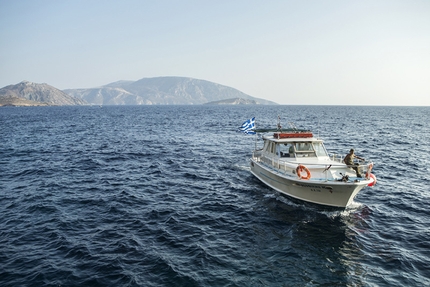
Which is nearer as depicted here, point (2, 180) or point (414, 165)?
point (2, 180)

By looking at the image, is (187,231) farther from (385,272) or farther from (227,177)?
(227,177)

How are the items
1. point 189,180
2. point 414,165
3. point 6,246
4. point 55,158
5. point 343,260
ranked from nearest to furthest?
point 343,260, point 6,246, point 189,180, point 414,165, point 55,158

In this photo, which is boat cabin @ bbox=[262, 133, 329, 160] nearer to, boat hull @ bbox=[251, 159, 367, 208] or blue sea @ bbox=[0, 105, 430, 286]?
boat hull @ bbox=[251, 159, 367, 208]

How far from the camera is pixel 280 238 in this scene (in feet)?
49.0

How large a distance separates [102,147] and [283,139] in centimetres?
2794

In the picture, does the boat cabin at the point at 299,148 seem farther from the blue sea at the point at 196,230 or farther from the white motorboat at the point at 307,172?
the blue sea at the point at 196,230

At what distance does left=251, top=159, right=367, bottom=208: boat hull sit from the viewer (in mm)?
17141

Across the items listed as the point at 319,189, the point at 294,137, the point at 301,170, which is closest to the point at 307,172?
the point at 301,170

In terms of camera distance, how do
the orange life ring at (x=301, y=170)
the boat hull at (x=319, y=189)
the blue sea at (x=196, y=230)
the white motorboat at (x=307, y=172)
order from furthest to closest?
the orange life ring at (x=301, y=170), the white motorboat at (x=307, y=172), the boat hull at (x=319, y=189), the blue sea at (x=196, y=230)

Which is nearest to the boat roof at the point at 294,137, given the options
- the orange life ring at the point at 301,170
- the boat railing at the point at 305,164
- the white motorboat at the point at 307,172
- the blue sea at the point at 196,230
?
the white motorboat at the point at 307,172

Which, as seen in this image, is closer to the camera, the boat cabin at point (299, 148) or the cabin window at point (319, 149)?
the boat cabin at point (299, 148)

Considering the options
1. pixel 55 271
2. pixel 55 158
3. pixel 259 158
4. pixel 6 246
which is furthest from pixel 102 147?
pixel 55 271

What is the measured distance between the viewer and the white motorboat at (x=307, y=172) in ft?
57.3

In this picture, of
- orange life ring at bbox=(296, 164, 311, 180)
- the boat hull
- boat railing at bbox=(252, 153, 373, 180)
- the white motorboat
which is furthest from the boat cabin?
orange life ring at bbox=(296, 164, 311, 180)
